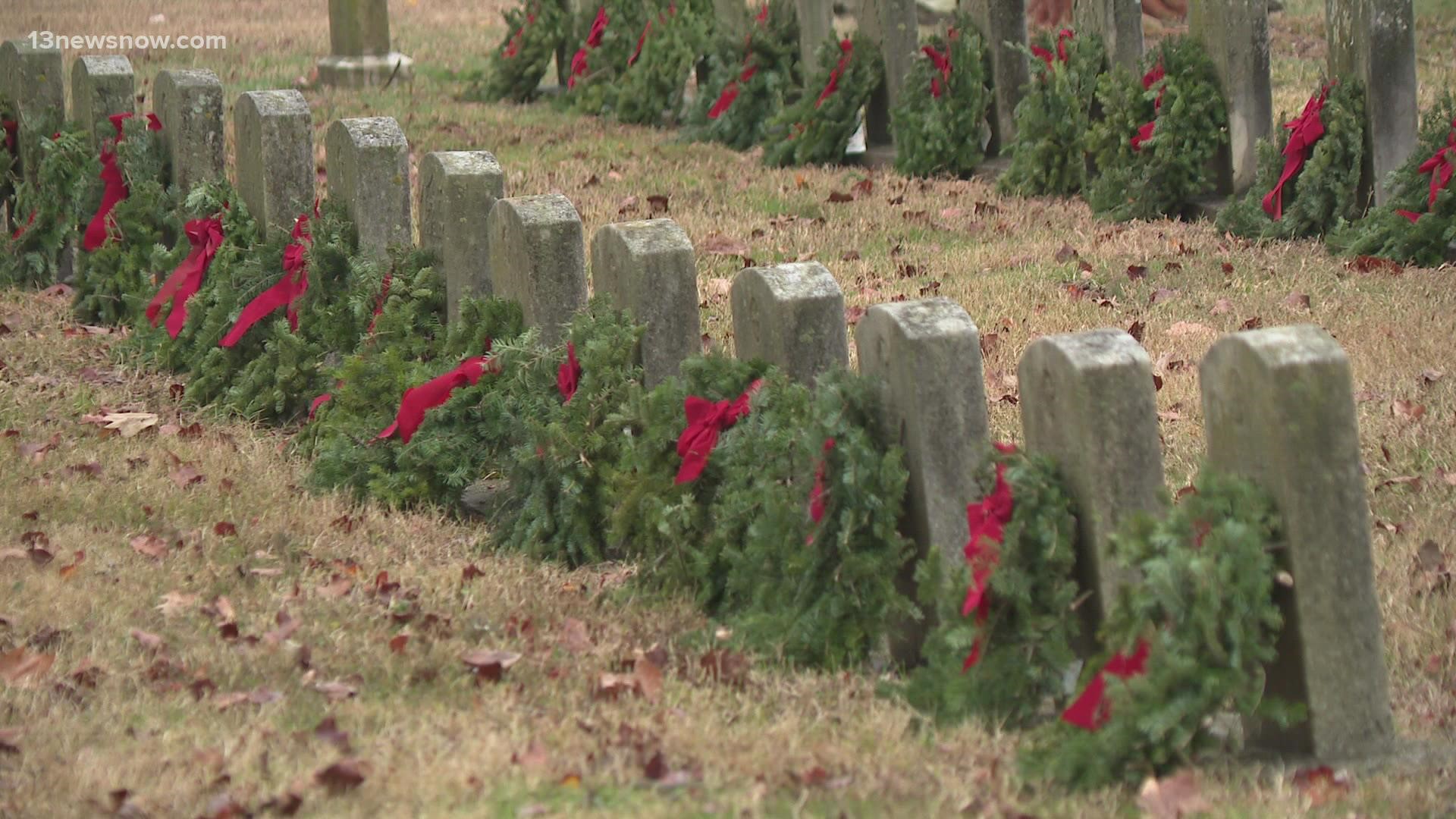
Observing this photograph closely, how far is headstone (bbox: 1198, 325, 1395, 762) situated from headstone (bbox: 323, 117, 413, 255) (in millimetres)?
2808

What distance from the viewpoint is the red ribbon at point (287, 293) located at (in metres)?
5.38

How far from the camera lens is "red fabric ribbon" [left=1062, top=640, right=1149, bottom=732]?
2936mm

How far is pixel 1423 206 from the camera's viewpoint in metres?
6.66

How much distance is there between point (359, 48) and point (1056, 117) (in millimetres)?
5500

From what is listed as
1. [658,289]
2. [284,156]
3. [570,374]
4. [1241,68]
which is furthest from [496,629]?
[1241,68]

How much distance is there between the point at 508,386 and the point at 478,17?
41.1 ft

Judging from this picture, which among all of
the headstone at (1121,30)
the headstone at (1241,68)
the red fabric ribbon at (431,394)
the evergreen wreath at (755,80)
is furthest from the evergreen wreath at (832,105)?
the red fabric ribbon at (431,394)

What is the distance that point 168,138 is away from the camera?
20.5 feet

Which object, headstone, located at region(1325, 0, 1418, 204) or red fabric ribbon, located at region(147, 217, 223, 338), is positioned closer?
red fabric ribbon, located at region(147, 217, 223, 338)

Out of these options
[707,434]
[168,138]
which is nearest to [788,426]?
[707,434]

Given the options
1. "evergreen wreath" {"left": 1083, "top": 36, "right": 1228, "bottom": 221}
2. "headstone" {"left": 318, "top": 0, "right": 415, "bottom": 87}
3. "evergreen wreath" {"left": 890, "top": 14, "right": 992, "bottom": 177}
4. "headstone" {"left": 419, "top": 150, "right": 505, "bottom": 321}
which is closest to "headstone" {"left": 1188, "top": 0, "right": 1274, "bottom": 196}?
"evergreen wreath" {"left": 1083, "top": 36, "right": 1228, "bottom": 221}

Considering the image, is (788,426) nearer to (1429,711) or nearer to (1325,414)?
(1325,414)
